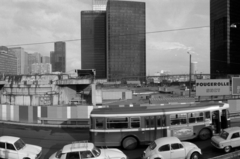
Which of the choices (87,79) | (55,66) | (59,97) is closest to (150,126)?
(87,79)

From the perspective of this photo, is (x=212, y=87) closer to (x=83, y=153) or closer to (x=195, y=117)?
(x=195, y=117)

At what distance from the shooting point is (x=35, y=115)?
19.8 m

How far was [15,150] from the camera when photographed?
10711 mm

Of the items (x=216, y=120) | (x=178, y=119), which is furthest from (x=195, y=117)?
(x=216, y=120)

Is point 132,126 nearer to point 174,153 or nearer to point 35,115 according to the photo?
point 174,153

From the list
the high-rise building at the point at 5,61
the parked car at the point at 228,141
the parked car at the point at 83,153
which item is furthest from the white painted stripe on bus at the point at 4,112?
the high-rise building at the point at 5,61

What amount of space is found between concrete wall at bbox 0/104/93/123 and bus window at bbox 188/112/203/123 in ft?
30.9

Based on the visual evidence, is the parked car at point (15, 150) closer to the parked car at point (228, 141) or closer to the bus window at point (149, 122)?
the bus window at point (149, 122)

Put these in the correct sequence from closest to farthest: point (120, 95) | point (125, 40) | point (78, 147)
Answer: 1. point (78, 147)
2. point (120, 95)
3. point (125, 40)

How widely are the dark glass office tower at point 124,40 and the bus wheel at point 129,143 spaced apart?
11441cm

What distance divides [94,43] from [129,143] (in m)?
148

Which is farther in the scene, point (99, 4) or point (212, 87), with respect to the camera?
point (99, 4)

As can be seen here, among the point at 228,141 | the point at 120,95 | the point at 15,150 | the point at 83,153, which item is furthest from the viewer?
the point at 120,95

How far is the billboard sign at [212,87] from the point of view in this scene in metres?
23.6
